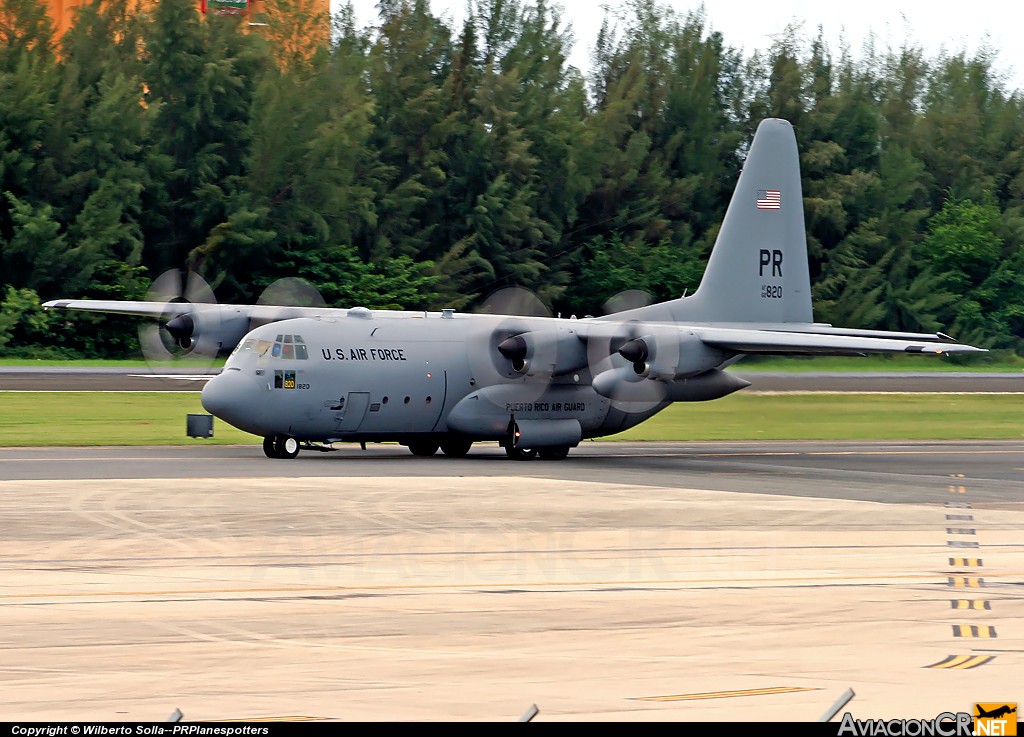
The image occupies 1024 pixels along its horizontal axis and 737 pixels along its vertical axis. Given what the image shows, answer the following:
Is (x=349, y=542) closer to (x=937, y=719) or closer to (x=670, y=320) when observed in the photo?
(x=937, y=719)

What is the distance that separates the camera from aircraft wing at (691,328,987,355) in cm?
2677

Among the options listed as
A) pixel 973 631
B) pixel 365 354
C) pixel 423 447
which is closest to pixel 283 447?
pixel 365 354

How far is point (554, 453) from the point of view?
31.1 metres

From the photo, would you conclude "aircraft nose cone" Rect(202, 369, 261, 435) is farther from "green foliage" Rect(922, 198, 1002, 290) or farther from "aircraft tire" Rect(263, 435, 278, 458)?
"green foliage" Rect(922, 198, 1002, 290)

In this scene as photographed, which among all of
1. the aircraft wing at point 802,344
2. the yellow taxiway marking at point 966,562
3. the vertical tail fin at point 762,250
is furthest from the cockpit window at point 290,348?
the yellow taxiway marking at point 966,562

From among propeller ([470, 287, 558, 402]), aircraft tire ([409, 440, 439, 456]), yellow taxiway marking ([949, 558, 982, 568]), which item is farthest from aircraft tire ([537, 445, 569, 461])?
yellow taxiway marking ([949, 558, 982, 568])

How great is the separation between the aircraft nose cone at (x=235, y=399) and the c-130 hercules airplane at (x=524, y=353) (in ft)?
0.09

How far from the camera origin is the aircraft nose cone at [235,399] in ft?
87.9

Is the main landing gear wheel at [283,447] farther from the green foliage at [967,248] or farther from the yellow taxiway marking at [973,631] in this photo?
the green foliage at [967,248]

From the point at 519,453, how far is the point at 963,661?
2030cm

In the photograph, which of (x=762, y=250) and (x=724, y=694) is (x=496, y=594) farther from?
(x=762, y=250)

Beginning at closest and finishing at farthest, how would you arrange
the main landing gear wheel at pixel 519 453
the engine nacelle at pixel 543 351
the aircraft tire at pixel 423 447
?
1. the engine nacelle at pixel 543 351
2. the main landing gear wheel at pixel 519 453
3. the aircraft tire at pixel 423 447

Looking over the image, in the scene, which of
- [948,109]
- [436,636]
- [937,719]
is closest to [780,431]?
[436,636]

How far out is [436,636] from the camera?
1135 cm
